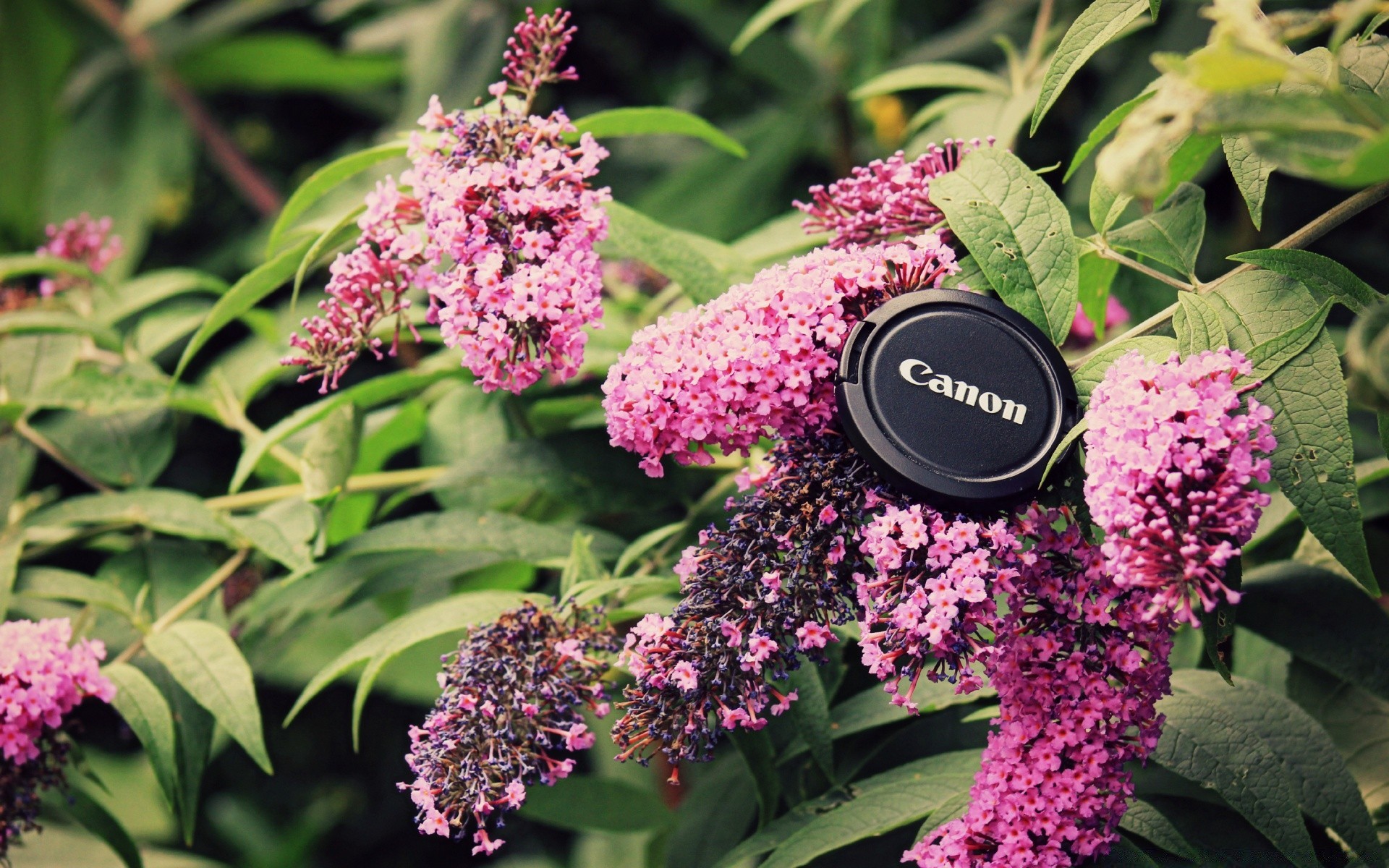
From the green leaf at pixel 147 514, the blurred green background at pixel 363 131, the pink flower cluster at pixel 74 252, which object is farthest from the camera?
the blurred green background at pixel 363 131

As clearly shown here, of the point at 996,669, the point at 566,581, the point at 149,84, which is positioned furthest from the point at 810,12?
the point at 996,669

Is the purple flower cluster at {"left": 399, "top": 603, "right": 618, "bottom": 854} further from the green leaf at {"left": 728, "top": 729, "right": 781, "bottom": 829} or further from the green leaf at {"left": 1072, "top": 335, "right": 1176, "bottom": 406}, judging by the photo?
the green leaf at {"left": 1072, "top": 335, "right": 1176, "bottom": 406}

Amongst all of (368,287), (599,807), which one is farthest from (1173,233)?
(599,807)

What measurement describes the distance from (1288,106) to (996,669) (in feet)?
1.49

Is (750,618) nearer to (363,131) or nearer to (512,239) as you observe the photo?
(512,239)

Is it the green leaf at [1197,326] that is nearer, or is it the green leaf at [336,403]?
the green leaf at [1197,326]

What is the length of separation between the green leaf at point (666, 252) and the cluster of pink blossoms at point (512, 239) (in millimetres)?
148

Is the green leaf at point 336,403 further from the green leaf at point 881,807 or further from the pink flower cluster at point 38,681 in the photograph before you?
the green leaf at point 881,807

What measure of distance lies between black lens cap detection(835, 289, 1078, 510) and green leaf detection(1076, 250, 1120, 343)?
7.4 inches

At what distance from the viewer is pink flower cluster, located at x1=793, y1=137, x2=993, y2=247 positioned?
1.00 m

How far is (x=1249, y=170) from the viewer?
910 millimetres

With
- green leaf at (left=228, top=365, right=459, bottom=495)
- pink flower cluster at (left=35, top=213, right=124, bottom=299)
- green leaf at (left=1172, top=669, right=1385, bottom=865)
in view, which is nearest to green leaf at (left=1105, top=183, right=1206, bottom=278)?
green leaf at (left=1172, top=669, right=1385, bottom=865)

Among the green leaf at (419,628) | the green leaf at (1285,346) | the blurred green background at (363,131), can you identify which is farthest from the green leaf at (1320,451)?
the blurred green background at (363,131)

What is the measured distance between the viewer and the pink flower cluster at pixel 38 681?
39.9 inches
